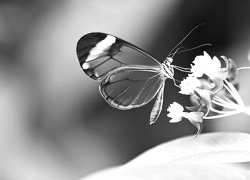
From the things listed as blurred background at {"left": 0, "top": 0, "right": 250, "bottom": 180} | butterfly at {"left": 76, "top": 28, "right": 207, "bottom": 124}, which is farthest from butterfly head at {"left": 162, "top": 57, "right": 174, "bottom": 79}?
blurred background at {"left": 0, "top": 0, "right": 250, "bottom": 180}

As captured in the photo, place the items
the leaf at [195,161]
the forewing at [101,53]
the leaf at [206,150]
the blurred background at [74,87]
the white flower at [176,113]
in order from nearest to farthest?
the leaf at [195,161] → the leaf at [206,150] → the white flower at [176,113] → the forewing at [101,53] → the blurred background at [74,87]

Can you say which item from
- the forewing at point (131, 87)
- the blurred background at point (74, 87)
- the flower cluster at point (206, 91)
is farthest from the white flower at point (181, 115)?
the blurred background at point (74, 87)

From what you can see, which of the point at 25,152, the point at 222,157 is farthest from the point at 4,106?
the point at 222,157

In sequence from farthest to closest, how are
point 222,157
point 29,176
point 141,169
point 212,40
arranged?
point 212,40 < point 29,176 < point 222,157 < point 141,169

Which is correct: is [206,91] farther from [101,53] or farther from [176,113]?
[101,53]

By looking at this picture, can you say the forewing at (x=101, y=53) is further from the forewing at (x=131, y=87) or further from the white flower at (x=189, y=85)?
the white flower at (x=189, y=85)

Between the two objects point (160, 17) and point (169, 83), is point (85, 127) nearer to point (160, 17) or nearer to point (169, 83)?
point (169, 83)
